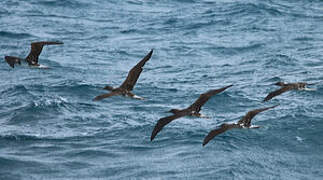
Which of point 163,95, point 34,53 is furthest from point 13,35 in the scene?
point 34,53

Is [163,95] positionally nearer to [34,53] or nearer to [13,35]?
[34,53]

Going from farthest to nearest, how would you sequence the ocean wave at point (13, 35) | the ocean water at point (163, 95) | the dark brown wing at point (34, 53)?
the ocean wave at point (13, 35) < the ocean water at point (163, 95) < the dark brown wing at point (34, 53)

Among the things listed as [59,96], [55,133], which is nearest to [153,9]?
[59,96]

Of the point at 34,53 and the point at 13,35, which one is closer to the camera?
the point at 34,53

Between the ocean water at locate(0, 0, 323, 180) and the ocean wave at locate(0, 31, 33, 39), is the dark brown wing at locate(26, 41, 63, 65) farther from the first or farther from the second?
the ocean wave at locate(0, 31, 33, 39)

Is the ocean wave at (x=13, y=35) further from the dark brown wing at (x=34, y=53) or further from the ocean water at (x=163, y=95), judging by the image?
the dark brown wing at (x=34, y=53)

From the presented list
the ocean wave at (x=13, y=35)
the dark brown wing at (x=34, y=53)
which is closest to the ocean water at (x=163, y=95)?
the ocean wave at (x=13, y=35)

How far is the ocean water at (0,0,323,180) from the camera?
21016 millimetres

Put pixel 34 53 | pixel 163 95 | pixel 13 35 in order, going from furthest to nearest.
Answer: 1. pixel 13 35
2. pixel 163 95
3. pixel 34 53

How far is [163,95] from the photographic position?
27.5 meters

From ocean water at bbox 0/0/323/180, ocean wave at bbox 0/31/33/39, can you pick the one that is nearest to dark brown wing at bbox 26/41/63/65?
ocean water at bbox 0/0/323/180

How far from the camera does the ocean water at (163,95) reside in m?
21.0

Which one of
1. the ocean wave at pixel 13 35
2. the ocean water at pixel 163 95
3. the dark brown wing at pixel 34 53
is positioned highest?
the dark brown wing at pixel 34 53

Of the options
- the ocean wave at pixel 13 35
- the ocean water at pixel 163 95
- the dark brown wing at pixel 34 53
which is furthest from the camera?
the ocean wave at pixel 13 35
